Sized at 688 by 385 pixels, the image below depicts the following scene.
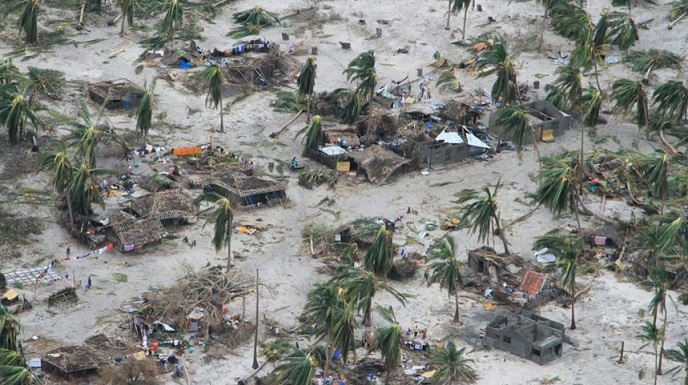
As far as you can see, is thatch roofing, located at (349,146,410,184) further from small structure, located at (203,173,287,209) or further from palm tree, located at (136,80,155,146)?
palm tree, located at (136,80,155,146)

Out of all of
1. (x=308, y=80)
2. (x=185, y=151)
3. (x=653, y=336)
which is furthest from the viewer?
(x=308, y=80)

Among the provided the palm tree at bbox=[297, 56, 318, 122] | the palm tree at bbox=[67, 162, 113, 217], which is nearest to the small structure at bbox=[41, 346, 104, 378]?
the palm tree at bbox=[67, 162, 113, 217]

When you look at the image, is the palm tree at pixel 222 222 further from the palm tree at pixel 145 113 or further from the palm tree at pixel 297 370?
the palm tree at pixel 145 113

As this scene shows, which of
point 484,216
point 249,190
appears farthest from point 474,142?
point 249,190

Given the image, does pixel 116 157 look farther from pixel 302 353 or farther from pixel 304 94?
pixel 302 353

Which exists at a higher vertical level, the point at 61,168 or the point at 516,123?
the point at 61,168

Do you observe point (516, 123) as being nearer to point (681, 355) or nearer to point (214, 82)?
point (214, 82)
